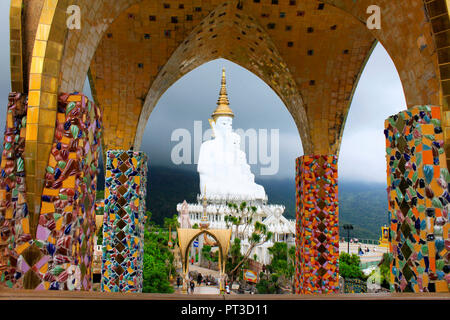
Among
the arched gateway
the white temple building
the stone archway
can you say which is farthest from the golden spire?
the arched gateway

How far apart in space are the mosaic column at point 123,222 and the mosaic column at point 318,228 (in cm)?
272

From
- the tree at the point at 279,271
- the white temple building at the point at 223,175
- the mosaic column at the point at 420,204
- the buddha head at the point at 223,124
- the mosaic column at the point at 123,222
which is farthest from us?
the buddha head at the point at 223,124

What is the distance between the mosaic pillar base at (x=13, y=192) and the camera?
2.69m

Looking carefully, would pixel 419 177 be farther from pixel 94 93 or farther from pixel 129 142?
pixel 94 93

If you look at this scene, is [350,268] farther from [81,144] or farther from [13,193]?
[13,193]

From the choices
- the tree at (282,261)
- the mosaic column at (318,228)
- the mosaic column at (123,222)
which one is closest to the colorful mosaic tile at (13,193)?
the mosaic column at (123,222)

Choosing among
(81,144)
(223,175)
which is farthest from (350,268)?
(223,175)

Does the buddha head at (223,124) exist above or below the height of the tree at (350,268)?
above

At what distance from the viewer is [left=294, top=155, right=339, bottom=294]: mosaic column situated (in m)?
6.18

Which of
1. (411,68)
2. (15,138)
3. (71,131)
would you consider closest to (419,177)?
(411,68)

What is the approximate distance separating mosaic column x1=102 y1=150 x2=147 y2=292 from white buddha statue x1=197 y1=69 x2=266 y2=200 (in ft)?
79.4

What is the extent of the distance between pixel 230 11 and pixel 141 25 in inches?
59.0

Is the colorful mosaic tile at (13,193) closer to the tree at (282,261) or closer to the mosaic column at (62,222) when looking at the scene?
the mosaic column at (62,222)

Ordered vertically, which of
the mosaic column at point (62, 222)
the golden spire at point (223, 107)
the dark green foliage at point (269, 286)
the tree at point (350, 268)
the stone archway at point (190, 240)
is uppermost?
the golden spire at point (223, 107)
